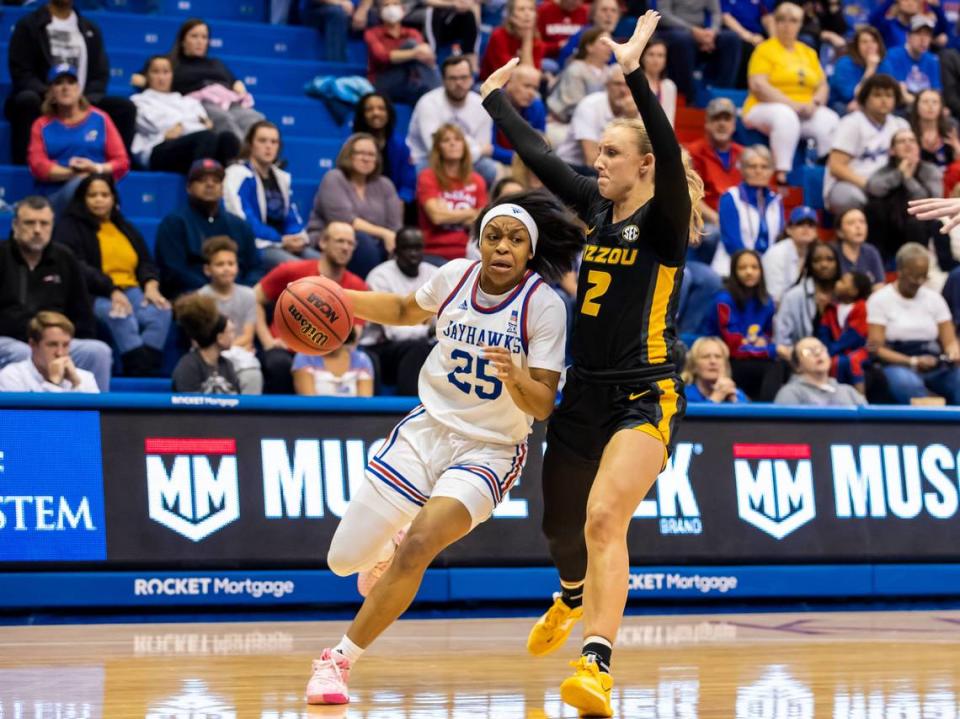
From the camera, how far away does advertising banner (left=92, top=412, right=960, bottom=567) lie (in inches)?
350

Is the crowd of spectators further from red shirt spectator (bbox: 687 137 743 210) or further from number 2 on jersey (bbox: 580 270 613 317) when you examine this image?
number 2 on jersey (bbox: 580 270 613 317)

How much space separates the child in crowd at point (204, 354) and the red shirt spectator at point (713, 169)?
5.78 metres

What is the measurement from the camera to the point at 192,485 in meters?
8.92

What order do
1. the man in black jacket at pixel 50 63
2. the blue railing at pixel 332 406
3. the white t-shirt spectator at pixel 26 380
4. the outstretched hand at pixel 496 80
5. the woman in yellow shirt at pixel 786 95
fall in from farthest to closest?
the woman in yellow shirt at pixel 786 95 < the man in black jacket at pixel 50 63 < the white t-shirt spectator at pixel 26 380 < the blue railing at pixel 332 406 < the outstretched hand at pixel 496 80

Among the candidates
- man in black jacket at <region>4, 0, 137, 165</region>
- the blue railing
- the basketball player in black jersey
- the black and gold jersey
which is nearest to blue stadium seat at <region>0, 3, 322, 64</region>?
man in black jacket at <region>4, 0, 137, 165</region>

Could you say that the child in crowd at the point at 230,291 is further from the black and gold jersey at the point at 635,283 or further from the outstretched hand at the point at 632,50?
→ the outstretched hand at the point at 632,50

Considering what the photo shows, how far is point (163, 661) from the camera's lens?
23.5 feet

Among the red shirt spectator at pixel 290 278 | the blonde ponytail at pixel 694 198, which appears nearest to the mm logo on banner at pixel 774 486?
the red shirt spectator at pixel 290 278

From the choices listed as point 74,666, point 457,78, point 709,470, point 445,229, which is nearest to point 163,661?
point 74,666

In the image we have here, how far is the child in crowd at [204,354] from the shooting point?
33.5 ft

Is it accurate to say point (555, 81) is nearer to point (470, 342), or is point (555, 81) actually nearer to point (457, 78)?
point (457, 78)

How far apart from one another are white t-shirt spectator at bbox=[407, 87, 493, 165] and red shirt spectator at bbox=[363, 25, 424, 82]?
86 cm

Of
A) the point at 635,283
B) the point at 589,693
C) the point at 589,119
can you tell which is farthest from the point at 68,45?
the point at 589,693

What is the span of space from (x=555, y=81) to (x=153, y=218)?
4.23 metres
